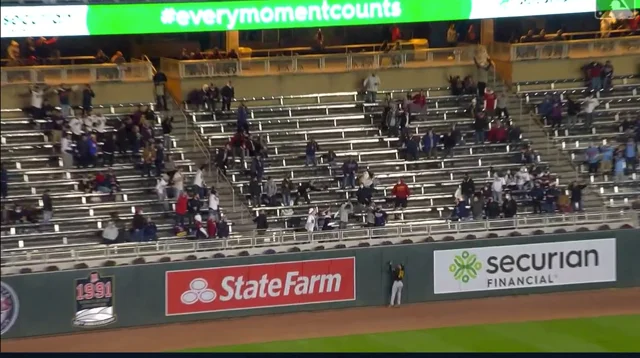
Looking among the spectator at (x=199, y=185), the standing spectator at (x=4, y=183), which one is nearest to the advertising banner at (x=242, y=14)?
the standing spectator at (x=4, y=183)

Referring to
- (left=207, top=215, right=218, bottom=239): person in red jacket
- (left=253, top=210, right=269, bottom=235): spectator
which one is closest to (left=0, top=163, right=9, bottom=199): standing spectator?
(left=207, top=215, right=218, bottom=239): person in red jacket

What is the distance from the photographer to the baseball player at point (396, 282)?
26625 millimetres

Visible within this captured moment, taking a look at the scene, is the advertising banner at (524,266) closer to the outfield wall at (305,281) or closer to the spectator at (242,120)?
the outfield wall at (305,281)

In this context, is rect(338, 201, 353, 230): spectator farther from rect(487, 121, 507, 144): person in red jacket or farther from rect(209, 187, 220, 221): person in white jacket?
rect(487, 121, 507, 144): person in red jacket

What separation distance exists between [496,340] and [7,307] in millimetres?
8659

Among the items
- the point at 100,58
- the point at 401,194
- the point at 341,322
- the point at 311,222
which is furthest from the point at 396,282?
the point at 100,58

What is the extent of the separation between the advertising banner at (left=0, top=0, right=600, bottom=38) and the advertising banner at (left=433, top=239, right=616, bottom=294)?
Answer: 5.16 m

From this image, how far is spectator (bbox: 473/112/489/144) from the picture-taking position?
30.5 meters

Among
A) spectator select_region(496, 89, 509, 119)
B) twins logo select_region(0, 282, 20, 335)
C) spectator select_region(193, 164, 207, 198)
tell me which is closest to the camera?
twins logo select_region(0, 282, 20, 335)

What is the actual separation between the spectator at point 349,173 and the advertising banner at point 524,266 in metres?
2.64

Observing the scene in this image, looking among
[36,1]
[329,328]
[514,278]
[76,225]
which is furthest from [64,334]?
[514,278]

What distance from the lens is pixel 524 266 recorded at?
27.8 metres

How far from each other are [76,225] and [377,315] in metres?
6.04
